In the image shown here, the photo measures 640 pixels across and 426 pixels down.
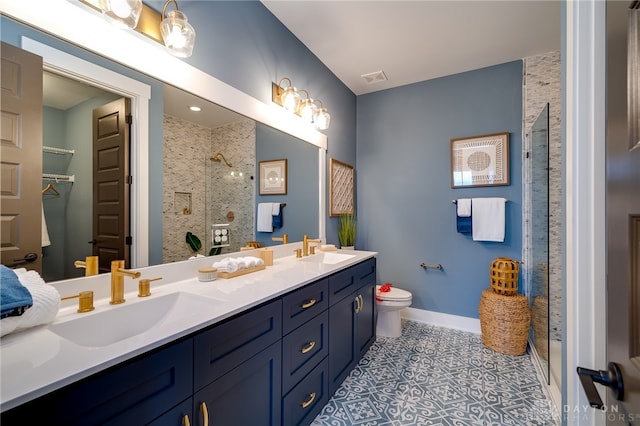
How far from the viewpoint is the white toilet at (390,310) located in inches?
96.3

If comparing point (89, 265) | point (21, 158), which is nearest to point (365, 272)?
point (89, 265)

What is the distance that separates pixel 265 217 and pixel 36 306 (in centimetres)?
129

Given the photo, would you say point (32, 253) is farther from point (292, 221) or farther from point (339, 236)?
point (339, 236)

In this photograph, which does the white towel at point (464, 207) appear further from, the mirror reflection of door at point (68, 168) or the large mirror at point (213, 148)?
the mirror reflection of door at point (68, 168)

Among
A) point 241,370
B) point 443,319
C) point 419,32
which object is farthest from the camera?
point 443,319

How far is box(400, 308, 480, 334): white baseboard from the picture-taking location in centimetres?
265

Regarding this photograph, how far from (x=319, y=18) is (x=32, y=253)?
2.16 metres

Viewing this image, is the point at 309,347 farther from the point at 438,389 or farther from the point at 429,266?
the point at 429,266

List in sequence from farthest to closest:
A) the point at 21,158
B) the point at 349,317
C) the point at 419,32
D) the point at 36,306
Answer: the point at 419,32, the point at 349,317, the point at 21,158, the point at 36,306

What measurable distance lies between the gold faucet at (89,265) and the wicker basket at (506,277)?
2.76 m

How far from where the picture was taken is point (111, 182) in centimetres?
110

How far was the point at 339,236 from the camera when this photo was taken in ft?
9.39

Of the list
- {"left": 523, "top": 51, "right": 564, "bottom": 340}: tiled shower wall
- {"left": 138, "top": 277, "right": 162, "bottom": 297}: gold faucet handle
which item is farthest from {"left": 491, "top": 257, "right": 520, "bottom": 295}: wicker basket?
{"left": 138, "top": 277, "right": 162, "bottom": 297}: gold faucet handle

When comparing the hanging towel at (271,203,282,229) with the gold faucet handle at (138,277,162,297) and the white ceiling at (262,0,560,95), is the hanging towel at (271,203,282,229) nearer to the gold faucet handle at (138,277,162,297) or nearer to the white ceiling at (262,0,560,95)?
the gold faucet handle at (138,277,162,297)
